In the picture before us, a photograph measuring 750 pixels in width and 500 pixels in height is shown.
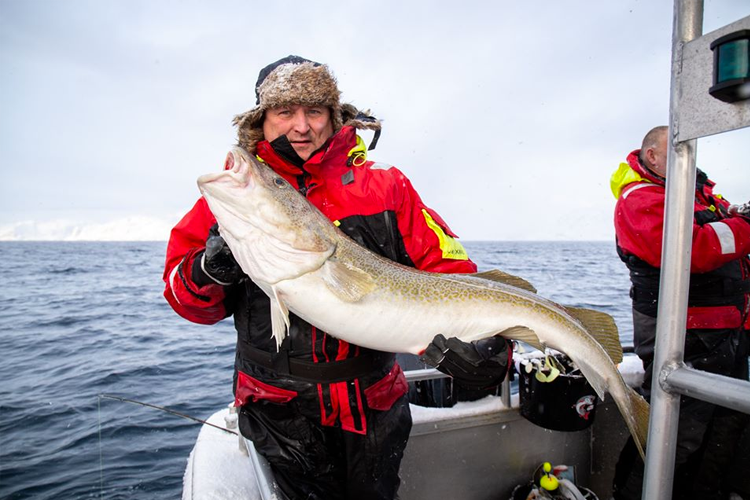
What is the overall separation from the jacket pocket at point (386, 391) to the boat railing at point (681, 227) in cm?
139

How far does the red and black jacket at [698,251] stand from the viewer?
3693 millimetres

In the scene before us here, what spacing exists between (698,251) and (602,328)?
5.04ft

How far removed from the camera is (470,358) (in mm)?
2479

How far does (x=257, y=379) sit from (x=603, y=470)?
3623 millimetres

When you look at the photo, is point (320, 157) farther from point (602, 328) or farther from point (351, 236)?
point (602, 328)

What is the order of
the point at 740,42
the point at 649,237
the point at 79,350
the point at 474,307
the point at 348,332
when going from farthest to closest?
the point at 79,350, the point at 649,237, the point at 474,307, the point at 348,332, the point at 740,42

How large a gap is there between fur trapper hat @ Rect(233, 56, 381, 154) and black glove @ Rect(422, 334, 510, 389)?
1.49 metres

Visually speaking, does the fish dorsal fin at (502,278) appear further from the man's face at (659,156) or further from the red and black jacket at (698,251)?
the man's face at (659,156)

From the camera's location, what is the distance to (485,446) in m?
4.11

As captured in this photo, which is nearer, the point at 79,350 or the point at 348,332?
the point at 348,332

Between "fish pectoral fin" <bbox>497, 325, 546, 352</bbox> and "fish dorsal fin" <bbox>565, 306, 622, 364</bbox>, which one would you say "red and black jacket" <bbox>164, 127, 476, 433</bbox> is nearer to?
"fish pectoral fin" <bbox>497, 325, 546, 352</bbox>

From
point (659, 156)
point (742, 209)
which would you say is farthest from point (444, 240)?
point (742, 209)

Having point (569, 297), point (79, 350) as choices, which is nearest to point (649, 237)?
point (79, 350)

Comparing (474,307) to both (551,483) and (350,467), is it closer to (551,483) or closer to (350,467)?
(350,467)
